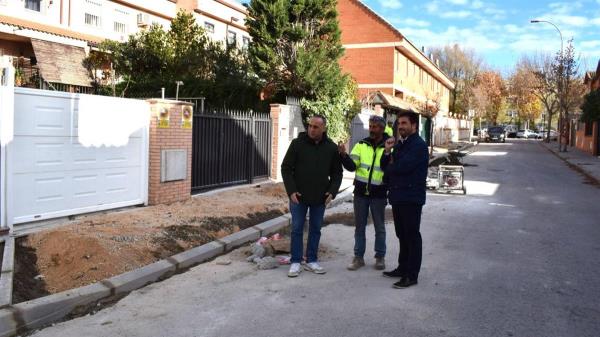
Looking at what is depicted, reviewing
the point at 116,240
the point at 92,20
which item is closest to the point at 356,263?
the point at 116,240

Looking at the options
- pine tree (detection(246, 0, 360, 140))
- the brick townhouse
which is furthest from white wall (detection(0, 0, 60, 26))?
the brick townhouse

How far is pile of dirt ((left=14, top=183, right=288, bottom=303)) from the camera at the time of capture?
5086mm

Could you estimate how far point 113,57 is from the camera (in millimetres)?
20547

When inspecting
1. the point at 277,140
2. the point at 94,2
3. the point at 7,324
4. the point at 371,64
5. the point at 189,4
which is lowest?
the point at 7,324

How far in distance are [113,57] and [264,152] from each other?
10457 millimetres

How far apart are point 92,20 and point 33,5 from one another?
2.63 metres

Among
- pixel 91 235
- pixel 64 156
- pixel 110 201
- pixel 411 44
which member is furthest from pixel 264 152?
pixel 411 44

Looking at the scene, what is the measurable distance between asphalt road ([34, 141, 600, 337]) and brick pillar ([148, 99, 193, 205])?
2804 mm

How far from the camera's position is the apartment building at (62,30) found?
767 inches

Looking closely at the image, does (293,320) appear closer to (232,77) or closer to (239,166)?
(239,166)

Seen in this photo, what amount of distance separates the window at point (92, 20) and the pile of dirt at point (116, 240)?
56.2 feet

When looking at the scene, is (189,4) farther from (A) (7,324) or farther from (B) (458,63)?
(B) (458,63)

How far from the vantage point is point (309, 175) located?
219 inches

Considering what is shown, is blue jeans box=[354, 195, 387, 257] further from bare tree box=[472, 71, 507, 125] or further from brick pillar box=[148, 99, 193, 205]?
bare tree box=[472, 71, 507, 125]
